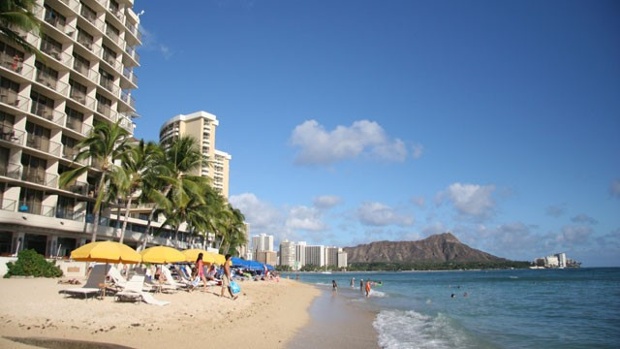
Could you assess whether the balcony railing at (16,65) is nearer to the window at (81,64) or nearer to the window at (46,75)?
the window at (46,75)

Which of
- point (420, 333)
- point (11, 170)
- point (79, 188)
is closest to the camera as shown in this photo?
point (420, 333)

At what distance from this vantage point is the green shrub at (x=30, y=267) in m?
22.9

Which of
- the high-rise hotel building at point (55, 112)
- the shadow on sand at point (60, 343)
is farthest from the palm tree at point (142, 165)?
the shadow on sand at point (60, 343)

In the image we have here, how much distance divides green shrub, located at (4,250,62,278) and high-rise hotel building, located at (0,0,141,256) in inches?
180

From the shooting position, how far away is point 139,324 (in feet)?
37.9

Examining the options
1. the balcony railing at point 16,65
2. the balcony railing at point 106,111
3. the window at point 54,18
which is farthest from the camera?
the balcony railing at point 106,111

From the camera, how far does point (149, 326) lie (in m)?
11.5

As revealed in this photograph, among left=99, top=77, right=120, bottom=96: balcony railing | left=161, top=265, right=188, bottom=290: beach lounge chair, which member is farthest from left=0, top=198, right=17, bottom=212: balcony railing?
left=161, top=265, right=188, bottom=290: beach lounge chair

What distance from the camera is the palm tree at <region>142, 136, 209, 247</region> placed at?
34125 millimetres

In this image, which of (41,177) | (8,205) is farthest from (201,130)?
(8,205)

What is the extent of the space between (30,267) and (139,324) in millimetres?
15171

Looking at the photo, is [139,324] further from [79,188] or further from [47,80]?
[47,80]

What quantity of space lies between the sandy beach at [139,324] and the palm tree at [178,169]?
16709mm

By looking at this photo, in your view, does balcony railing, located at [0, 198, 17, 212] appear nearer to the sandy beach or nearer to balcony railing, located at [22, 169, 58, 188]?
balcony railing, located at [22, 169, 58, 188]
